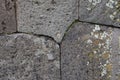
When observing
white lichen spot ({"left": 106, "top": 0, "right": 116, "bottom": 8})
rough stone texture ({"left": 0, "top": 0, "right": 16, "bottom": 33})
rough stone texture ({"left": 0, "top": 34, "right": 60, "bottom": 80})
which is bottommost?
rough stone texture ({"left": 0, "top": 34, "right": 60, "bottom": 80})

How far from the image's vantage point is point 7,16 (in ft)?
5.24

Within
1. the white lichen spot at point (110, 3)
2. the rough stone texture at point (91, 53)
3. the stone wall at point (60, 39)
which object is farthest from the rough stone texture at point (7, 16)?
the white lichen spot at point (110, 3)

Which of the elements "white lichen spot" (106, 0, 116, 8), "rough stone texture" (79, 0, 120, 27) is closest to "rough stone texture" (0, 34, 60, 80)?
"rough stone texture" (79, 0, 120, 27)

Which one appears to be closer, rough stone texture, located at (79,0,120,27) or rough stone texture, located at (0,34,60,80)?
rough stone texture, located at (79,0,120,27)

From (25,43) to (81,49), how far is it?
280mm

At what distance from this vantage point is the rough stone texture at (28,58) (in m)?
1.64

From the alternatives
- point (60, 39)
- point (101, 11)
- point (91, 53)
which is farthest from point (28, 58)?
point (101, 11)

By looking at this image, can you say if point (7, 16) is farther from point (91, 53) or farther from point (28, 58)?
point (91, 53)

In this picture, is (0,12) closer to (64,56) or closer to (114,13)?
(64,56)

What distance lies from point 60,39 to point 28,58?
0.19 metres

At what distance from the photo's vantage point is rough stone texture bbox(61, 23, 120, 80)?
1.55 meters

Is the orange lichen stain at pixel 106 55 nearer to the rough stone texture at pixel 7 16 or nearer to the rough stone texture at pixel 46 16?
the rough stone texture at pixel 46 16

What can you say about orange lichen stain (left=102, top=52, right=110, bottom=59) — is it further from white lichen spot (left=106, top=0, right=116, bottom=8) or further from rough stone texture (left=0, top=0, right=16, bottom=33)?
rough stone texture (left=0, top=0, right=16, bottom=33)

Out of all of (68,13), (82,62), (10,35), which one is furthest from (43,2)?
(82,62)
